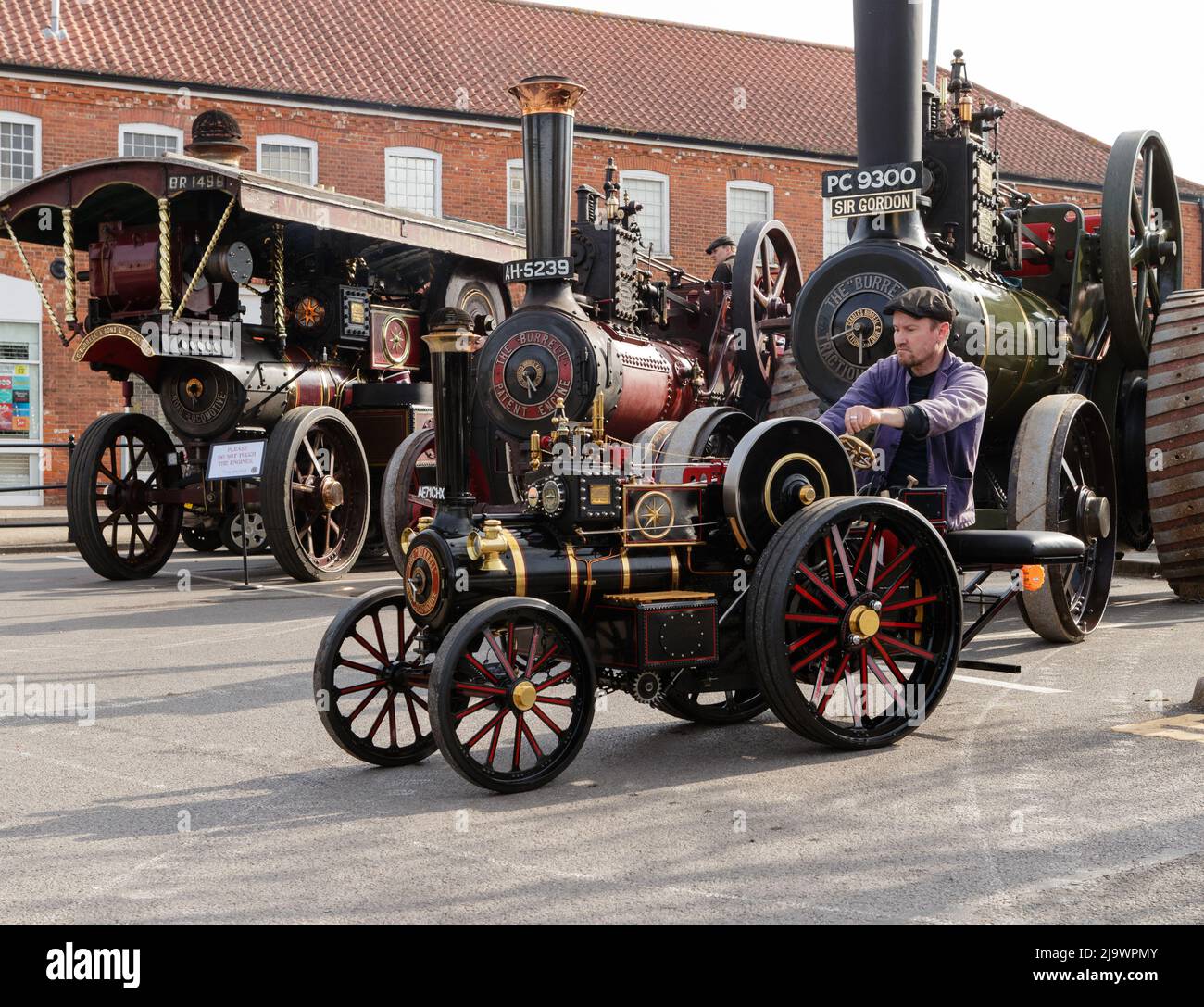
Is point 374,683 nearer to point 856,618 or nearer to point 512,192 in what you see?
point 856,618

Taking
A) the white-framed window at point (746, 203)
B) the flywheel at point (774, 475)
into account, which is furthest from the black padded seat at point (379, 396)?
the white-framed window at point (746, 203)

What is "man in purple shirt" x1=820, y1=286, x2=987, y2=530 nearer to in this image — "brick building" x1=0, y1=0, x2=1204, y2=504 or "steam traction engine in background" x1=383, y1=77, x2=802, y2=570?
"steam traction engine in background" x1=383, y1=77, x2=802, y2=570

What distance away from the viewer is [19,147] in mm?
21797

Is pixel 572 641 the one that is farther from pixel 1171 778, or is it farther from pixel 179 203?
pixel 179 203

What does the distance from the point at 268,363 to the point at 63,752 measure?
22.2 ft

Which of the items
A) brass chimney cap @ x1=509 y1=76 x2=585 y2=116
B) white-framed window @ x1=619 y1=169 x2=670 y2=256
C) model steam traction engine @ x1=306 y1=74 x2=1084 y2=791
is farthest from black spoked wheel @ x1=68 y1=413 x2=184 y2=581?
white-framed window @ x1=619 y1=169 x2=670 y2=256

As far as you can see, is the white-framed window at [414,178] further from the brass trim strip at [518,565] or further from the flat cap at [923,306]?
the brass trim strip at [518,565]

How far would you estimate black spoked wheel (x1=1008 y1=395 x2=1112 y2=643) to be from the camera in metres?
7.16

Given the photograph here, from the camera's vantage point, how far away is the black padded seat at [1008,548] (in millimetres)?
5281

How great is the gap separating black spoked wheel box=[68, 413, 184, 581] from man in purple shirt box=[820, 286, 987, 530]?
22.4 feet

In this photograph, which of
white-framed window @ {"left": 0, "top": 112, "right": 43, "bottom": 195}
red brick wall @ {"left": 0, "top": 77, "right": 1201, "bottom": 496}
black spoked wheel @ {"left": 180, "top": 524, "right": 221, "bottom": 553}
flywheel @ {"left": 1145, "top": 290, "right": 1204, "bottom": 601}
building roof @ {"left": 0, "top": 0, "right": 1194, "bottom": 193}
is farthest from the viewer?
building roof @ {"left": 0, "top": 0, "right": 1194, "bottom": 193}

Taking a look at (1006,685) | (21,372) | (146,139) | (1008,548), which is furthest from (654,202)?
(1008,548)

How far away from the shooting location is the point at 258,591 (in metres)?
10.4

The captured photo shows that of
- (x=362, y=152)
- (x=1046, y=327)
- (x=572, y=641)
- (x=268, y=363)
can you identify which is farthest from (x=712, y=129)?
(x=572, y=641)
